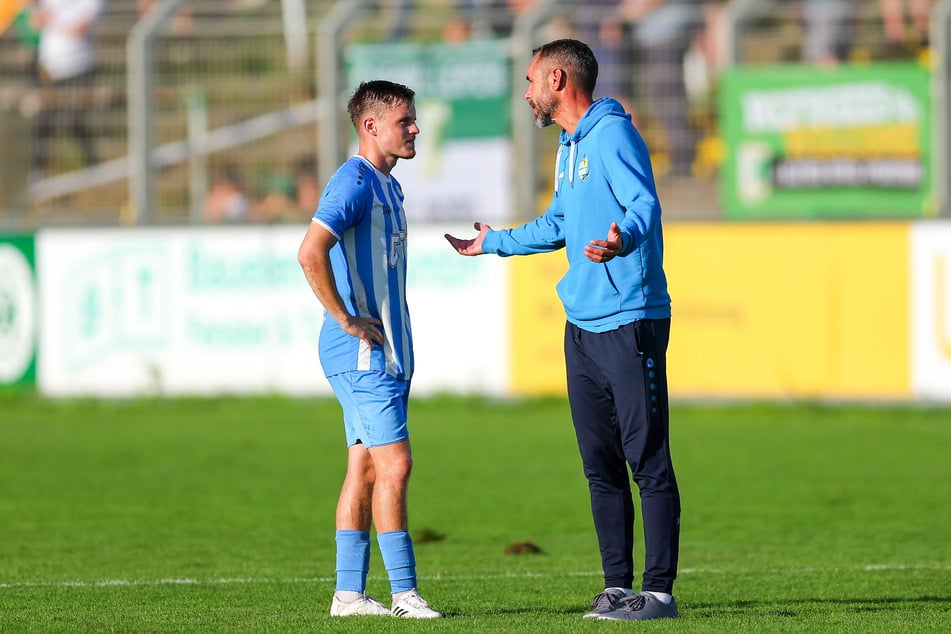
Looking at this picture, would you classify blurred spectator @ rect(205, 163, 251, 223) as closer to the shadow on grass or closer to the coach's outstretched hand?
the coach's outstretched hand

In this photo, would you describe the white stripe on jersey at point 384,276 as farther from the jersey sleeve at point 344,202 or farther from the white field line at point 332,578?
the white field line at point 332,578

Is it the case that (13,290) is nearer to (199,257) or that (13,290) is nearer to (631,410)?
(199,257)

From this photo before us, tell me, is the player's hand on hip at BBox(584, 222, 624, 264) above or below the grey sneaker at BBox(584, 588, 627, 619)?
above

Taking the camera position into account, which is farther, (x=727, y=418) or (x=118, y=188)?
(x=118, y=188)

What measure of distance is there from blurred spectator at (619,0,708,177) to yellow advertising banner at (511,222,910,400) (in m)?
1.38

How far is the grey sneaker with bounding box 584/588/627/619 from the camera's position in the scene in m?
6.43

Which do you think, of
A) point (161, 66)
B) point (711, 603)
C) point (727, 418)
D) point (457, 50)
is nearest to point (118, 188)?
point (161, 66)

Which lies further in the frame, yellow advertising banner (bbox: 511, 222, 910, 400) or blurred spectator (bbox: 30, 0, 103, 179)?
blurred spectator (bbox: 30, 0, 103, 179)

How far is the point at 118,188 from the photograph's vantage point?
1759cm

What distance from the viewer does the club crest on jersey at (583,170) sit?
21.2 feet

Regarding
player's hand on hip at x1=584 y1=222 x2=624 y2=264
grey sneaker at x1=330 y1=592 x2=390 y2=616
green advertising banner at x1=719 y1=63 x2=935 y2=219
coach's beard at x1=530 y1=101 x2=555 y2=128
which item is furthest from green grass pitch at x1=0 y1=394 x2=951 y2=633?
green advertising banner at x1=719 y1=63 x2=935 y2=219

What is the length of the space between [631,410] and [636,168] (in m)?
0.90

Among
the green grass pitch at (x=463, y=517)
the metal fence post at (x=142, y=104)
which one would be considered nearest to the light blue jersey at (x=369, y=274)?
the green grass pitch at (x=463, y=517)

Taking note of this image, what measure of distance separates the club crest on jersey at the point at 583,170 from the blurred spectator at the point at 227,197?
35.2ft
